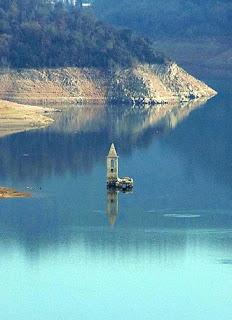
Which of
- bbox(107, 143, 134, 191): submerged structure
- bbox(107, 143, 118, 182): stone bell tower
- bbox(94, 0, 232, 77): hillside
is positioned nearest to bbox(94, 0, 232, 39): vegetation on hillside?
bbox(94, 0, 232, 77): hillside

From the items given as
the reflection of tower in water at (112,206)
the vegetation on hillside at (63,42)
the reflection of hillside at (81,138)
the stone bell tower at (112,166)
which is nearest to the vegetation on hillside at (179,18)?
the vegetation on hillside at (63,42)

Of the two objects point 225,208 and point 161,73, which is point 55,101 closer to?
point 161,73

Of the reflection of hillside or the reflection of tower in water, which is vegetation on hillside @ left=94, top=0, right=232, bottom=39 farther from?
the reflection of tower in water

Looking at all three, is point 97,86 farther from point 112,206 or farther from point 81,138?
point 112,206

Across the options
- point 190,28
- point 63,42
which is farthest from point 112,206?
point 190,28

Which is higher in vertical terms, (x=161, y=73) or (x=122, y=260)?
(x=161, y=73)

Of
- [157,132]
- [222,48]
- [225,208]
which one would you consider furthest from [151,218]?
[222,48]
